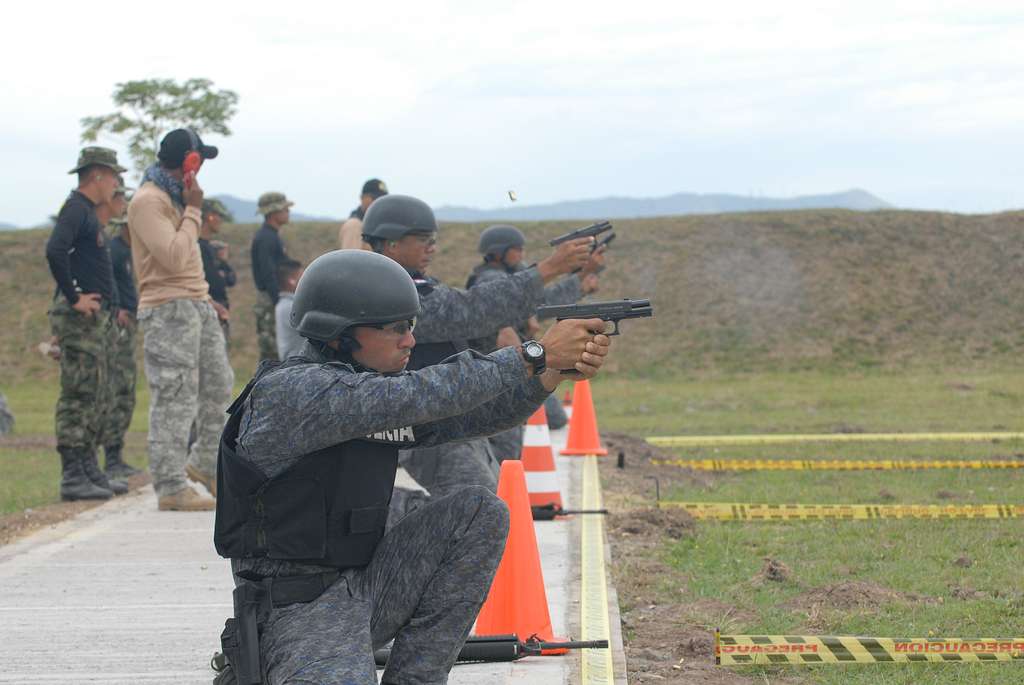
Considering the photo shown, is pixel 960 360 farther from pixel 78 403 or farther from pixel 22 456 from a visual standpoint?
pixel 78 403

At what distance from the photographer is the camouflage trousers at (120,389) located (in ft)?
37.8

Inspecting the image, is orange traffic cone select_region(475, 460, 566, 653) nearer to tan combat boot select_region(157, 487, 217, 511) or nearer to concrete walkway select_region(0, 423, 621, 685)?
concrete walkway select_region(0, 423, 621, 685)

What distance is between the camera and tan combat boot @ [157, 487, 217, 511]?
9617mm

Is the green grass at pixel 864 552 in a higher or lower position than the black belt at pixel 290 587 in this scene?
lower

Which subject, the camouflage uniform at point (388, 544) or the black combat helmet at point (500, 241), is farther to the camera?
the black combat helmet at point (500, 241)

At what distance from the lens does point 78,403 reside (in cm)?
1003

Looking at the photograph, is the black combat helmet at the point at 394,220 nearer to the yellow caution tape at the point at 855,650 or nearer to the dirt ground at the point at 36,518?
the yellow caution tape at the point at 855,650

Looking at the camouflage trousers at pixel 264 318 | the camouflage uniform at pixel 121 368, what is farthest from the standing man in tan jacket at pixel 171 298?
the camouflage trousers at pixel 264 318

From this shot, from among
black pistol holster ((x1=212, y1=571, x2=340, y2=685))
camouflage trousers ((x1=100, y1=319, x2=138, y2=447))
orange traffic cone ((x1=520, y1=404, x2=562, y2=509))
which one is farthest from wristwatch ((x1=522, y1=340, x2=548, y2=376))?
camouflage trousers ((x1=100, y1=319, x2=138, y2=447))

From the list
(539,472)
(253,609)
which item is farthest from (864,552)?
(253,609)

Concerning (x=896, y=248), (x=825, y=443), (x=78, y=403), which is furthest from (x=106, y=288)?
(x=896, y=248)

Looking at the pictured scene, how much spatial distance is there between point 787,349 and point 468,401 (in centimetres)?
2559

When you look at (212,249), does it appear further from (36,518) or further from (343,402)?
(343,402)

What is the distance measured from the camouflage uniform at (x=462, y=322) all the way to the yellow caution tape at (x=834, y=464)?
5.68 metres
